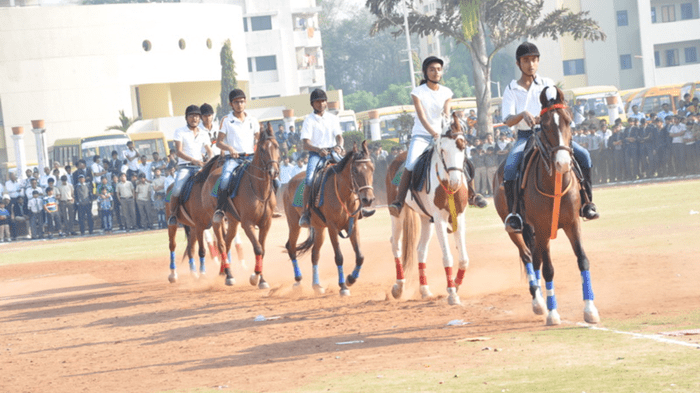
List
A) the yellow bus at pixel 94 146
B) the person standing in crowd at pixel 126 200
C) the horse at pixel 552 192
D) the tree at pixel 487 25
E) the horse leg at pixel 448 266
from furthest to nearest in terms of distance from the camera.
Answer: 1. the yellow bus at pixel 94 146
2. the tree at pixel 487 25
3. the person standing in crowd at pixel 126 200
4. the horse leg at pixel 448 266
5. the horse at pixel 552 192

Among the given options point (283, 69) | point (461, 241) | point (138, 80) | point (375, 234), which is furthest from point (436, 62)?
point (283, 69)

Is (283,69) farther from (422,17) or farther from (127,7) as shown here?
(422,17)

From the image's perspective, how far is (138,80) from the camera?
6850 centimetres

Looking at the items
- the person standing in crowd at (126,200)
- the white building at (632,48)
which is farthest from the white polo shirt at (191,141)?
the white building at (632,48)

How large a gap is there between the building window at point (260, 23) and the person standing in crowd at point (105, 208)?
6208 centimetres

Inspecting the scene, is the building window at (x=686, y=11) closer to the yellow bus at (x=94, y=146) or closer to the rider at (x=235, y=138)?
the yellow bus at (x=94, y=146)

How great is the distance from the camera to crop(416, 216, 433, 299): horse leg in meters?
13.4

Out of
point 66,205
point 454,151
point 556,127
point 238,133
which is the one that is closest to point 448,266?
point 454,151

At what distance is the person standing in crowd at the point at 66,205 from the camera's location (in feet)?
120

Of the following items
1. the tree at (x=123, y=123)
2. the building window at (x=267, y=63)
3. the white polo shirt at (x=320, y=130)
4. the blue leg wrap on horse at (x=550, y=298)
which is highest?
the building window at (x=267, y=63)

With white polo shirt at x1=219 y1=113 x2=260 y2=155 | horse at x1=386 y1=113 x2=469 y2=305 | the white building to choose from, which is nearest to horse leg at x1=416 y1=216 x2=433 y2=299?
horse at x1=386 y1=113 x2=469 y2=305

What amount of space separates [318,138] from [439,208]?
3.35 metres

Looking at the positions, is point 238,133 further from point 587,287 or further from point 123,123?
point 123,123

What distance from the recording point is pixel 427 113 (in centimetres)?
1302
